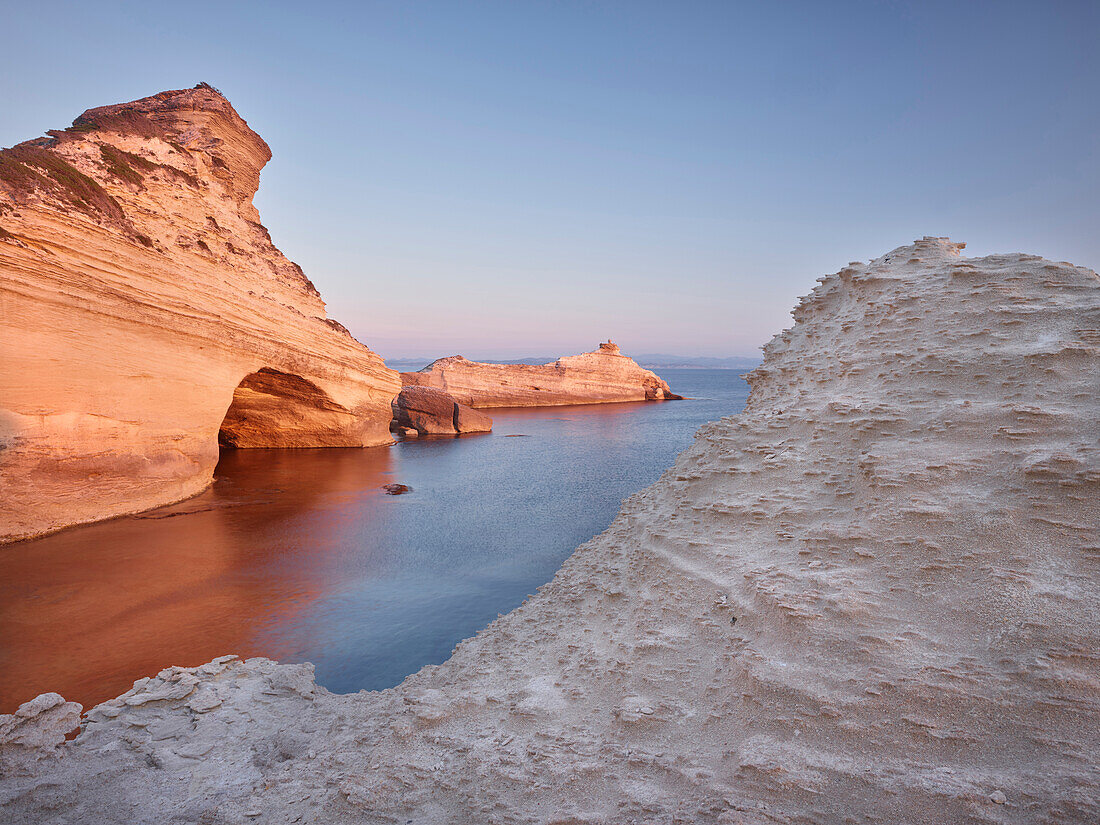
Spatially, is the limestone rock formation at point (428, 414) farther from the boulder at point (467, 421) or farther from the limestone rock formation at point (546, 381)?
the limestone rock formation at point (546, 381)

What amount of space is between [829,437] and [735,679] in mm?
2185

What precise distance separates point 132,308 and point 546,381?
2912cm

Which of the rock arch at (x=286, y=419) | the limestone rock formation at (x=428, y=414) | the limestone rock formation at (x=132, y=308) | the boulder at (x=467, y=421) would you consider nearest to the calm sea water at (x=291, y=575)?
the limestone rock formation at (x=132, y=308)

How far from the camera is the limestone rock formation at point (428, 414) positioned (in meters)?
22.8

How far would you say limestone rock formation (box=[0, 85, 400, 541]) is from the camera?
7.47 meters

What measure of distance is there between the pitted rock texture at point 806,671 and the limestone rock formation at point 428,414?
18.7 m

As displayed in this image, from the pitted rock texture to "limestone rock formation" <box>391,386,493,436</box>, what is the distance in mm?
18719

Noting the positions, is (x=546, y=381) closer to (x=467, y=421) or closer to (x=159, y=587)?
(x=467, y=421)

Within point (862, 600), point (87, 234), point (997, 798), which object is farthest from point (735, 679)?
point (87, 234)

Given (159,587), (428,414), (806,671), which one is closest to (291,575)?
(159,587)

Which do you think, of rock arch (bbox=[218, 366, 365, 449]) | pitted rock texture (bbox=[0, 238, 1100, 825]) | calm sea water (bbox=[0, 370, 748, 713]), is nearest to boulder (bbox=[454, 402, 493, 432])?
rock arch (bbox=[218, 366, 365, 449])

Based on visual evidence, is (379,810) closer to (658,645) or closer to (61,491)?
(658,645)

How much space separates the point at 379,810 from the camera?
2.58 metres

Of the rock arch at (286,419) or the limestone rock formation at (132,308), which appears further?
the rock arch at (286,419)
